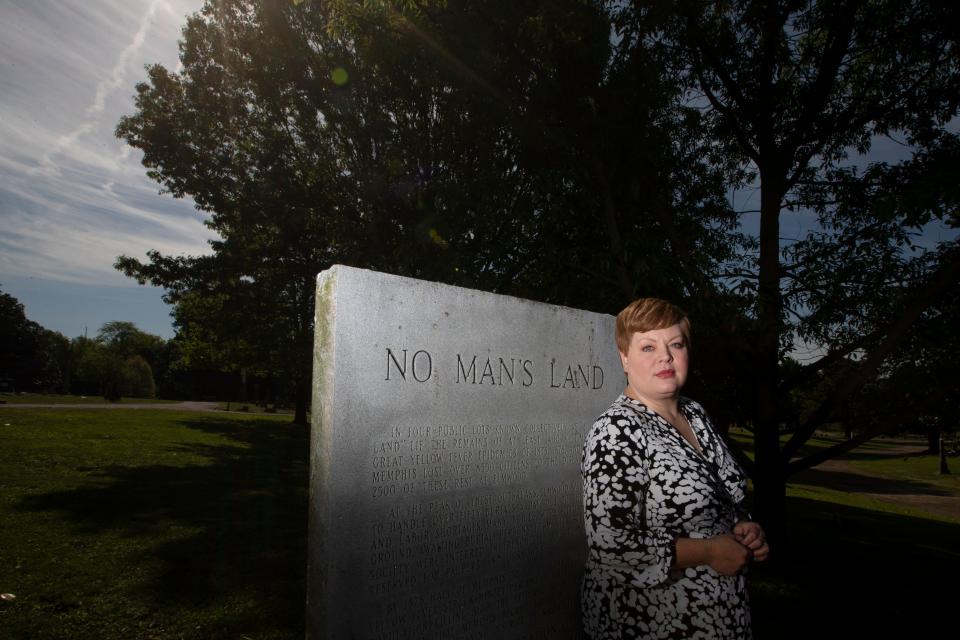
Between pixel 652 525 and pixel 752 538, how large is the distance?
1.38 feet

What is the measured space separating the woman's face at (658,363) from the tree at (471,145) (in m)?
3.37

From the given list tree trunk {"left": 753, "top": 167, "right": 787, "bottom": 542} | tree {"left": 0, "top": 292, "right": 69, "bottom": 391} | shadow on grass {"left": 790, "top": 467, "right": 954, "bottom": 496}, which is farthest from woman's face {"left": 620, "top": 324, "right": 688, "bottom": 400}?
tree {"left": 0, "top": 292, "right": 69, "bottom": 391}

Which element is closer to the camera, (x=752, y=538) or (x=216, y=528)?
(x=752, y=538)

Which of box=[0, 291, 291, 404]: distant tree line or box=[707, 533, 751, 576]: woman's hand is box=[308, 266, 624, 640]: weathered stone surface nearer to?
box=[707, 533, 751, 576]: woman's hand

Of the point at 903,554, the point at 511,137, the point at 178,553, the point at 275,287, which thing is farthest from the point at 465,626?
the point at 275,287

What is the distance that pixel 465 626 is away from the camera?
2.68 meters

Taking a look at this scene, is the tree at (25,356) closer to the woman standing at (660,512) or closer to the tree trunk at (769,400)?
the tree trunk at (769,400)

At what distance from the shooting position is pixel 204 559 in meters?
5.67

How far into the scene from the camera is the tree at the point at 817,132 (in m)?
5.89

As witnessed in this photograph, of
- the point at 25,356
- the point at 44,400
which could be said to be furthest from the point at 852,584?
the point at 25,356

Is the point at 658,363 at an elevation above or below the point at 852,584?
above

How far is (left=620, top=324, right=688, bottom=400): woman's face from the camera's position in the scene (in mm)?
2213

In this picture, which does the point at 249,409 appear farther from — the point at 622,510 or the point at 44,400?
the point at 622,510

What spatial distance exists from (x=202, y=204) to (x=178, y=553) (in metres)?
12.8
